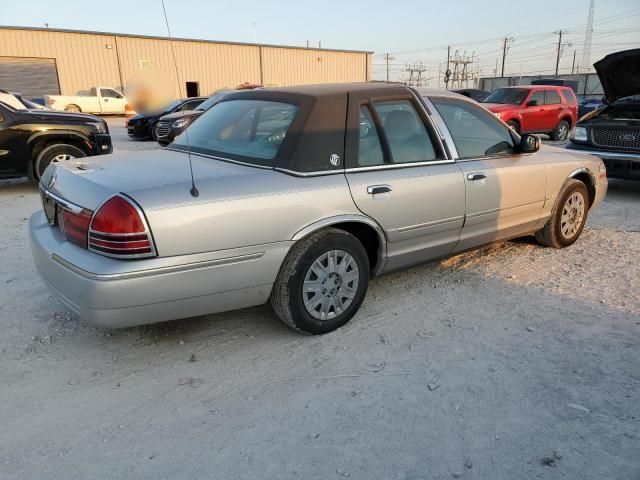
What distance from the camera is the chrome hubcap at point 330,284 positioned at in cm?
314

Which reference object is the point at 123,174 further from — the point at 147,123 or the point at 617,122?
the point at 147,123

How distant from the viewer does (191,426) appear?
2.43 m

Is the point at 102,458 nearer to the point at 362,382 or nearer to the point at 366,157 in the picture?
the point at 362,382

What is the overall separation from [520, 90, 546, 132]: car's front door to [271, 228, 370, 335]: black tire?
12.9 metres

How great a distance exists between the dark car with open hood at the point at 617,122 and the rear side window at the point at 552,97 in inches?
316

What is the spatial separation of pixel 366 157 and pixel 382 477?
197 centimetres

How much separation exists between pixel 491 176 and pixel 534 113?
40.0 ft

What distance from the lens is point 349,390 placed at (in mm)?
2711

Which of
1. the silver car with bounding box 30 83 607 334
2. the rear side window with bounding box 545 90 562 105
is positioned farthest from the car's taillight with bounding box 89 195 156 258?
the rear side window with bounding box 545 90 562 105

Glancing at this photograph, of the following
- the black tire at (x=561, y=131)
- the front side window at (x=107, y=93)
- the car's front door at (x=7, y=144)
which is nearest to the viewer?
the car's front door at (x=7, y=144)

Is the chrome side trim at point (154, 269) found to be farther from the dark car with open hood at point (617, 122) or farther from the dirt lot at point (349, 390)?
the dark car with open hood at point (617, 122)

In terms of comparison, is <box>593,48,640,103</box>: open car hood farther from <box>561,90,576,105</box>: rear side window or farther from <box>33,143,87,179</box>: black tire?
<box>561,90,576,105</box>: rear side window

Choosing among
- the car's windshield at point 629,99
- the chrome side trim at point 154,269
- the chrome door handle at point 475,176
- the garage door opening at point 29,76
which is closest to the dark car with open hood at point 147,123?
the car's windshield at point 629,99

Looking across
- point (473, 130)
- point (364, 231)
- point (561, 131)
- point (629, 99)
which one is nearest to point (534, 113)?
point (561, 131)
